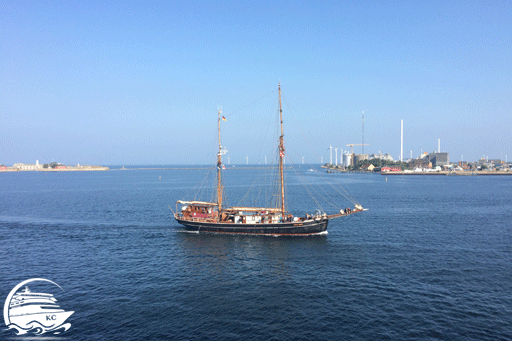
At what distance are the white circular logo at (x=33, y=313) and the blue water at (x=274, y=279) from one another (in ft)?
3.74

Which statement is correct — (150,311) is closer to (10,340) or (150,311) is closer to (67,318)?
(67,318)

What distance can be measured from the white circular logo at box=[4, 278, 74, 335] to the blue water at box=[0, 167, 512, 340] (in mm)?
1140

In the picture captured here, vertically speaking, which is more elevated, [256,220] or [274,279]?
[256,220]

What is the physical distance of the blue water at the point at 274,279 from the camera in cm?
2822

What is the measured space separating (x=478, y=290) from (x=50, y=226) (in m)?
81.0

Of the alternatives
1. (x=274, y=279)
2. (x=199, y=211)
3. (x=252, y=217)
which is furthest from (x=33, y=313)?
(x=252, y=217)

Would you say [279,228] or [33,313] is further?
[279,228]

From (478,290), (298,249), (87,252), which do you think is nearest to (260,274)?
(298,249)

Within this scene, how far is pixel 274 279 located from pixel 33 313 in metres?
26.8

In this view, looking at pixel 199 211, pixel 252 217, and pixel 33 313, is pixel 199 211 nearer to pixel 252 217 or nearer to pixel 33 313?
pixel 252 217

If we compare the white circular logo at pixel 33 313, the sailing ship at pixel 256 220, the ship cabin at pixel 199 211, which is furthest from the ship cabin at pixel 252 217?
the white circular logo at pixel 33 313

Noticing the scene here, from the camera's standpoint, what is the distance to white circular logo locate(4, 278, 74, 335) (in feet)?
93.5

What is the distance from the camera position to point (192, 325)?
28.8 meters

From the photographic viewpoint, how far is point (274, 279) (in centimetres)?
3969
